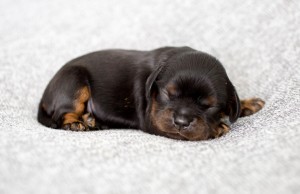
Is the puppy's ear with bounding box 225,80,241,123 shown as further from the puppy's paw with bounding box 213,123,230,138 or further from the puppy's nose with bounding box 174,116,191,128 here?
the puppy's nose with bounding box 174,116,191,128

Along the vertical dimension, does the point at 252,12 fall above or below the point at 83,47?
above

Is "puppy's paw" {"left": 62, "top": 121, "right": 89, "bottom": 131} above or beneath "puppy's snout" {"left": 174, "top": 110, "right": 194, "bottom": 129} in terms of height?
beneath

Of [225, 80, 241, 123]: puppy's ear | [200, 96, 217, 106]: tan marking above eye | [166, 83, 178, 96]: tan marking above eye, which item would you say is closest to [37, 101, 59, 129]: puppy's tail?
[166, 83, 178, 96]: tan marking above eye

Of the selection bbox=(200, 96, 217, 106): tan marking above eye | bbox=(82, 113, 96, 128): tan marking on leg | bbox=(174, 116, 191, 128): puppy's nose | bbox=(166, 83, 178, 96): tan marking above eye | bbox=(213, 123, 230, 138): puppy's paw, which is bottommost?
bbox=(82, 113, 96, 128): tan marking on leg

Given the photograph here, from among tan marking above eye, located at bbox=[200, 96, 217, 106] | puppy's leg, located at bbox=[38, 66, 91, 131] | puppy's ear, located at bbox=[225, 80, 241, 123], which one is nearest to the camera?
tan marking above eye, located at bbox=[200, 96, 217, 106]

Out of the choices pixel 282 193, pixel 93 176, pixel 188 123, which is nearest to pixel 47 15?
pixel 188 123

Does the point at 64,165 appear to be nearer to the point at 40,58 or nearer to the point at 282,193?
the point at 282,193
